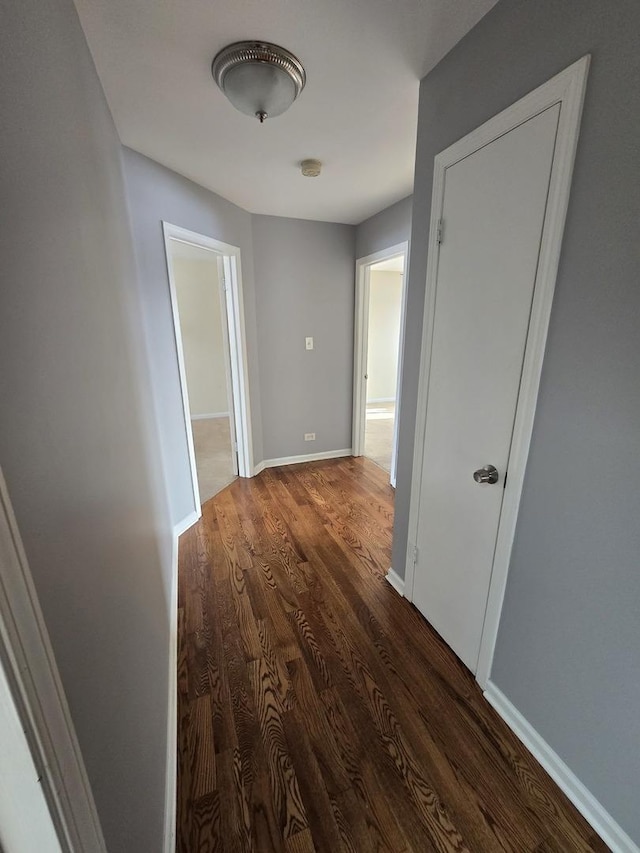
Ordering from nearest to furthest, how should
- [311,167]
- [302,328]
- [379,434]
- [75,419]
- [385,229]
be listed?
[75,419] → [311,167] → [385,229] → [302,328] → [379,434]

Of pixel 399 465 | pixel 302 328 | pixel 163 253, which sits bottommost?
pixel 399 465

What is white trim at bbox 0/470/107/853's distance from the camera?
362 mm

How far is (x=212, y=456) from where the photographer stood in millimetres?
3980

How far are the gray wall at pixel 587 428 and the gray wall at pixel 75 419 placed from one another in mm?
1225

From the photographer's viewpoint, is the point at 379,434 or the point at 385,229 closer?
the point at 385,229

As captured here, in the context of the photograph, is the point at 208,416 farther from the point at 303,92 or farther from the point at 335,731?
the point at 335,731

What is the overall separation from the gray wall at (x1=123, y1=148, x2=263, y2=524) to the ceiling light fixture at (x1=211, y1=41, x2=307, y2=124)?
836 mm

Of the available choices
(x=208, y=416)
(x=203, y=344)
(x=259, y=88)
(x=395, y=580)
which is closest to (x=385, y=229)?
(x=259, y=88)

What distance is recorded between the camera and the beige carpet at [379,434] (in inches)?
155

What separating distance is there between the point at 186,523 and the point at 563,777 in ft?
7.66

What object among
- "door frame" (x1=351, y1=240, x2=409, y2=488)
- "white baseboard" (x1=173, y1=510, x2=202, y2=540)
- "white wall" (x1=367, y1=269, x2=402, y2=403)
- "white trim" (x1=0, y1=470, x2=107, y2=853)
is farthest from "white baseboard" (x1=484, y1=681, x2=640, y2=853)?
"white wall" (x1=367, y1=269, x2=402, y2=403)

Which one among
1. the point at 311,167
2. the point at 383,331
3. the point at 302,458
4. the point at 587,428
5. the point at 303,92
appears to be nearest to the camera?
the point at 587,428

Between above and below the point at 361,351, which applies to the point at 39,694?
below

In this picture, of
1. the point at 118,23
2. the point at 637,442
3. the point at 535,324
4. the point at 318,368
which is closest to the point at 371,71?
the point at 118,23
